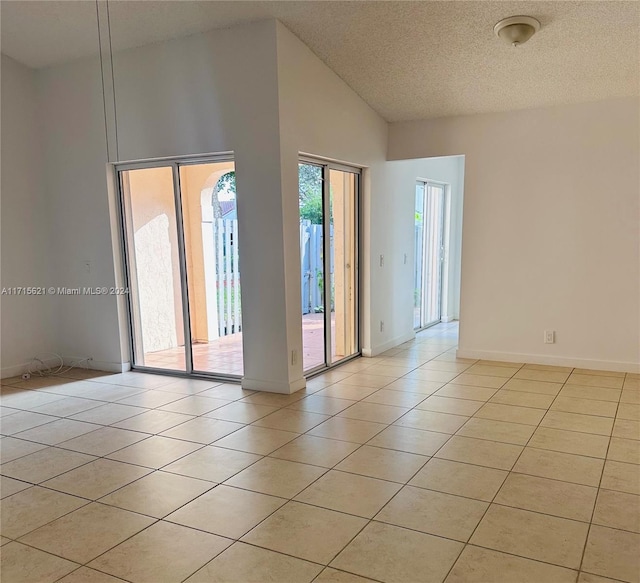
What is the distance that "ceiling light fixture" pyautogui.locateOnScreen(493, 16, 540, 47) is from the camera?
3.22m

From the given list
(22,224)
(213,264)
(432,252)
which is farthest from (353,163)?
(22,224)

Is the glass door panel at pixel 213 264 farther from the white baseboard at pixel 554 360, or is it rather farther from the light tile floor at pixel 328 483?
the white baseboard at pixel 554 360

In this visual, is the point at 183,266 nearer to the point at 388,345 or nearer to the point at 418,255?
the point at 388,345

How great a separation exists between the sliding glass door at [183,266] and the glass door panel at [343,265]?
956mm

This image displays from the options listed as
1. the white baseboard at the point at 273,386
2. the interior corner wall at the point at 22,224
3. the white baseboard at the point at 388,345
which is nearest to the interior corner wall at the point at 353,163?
the white baseboard at the point at 388,345

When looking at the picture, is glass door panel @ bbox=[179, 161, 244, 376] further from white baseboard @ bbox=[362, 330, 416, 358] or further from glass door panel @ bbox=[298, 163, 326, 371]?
→ white baseboard @ bbox=[362, 330, 416, 358]

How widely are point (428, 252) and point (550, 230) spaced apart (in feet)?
8.00

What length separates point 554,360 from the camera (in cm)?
472

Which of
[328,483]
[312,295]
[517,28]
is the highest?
[517,28]

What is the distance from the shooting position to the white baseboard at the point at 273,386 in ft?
13.1

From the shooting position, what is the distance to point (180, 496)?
2443 millimetres

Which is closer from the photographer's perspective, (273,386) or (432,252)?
(273,386)

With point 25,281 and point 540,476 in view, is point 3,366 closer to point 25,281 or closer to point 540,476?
point 25,281

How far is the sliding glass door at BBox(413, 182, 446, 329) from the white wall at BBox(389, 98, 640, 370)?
1.60m
